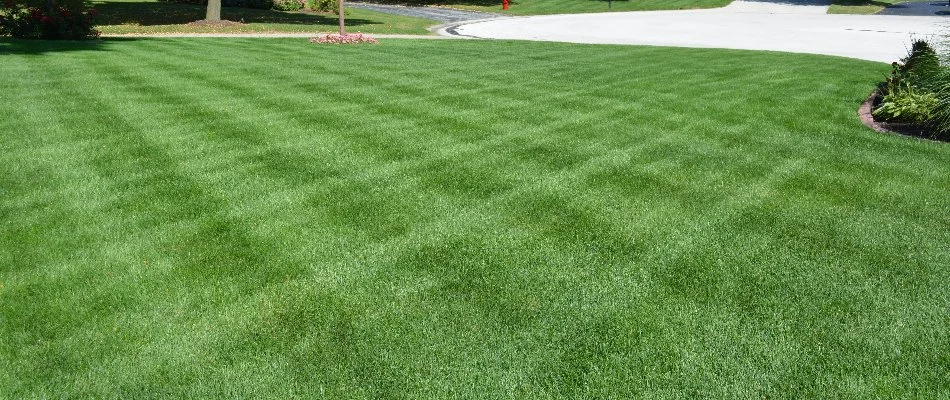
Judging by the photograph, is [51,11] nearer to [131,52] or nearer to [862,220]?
[131,52]

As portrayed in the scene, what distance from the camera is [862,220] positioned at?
6.55 m

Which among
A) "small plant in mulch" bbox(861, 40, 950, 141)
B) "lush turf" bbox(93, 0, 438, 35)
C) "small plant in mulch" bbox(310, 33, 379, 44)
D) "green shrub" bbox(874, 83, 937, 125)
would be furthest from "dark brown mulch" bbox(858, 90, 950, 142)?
"lush turf" bbox(93, 0, 438, 35)

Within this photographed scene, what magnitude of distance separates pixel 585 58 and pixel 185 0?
26.5 meters

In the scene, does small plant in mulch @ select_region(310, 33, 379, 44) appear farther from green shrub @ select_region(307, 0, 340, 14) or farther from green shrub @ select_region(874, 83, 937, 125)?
green shrub @ select_region(874, 83, 937, 125)

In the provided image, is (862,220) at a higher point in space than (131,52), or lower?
lower

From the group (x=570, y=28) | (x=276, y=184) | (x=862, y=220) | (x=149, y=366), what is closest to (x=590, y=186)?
(x=862, y=220)

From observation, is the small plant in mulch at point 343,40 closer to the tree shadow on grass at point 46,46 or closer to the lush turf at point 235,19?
the lush turf at point 235,19

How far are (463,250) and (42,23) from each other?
1816cm

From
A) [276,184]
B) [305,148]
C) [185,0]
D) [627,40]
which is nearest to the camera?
[276,184]

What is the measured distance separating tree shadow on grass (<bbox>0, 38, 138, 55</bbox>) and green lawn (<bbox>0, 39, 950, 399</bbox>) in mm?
5903

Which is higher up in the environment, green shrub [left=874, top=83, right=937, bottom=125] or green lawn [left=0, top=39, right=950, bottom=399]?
green shrub [left=874, top=83, right=937, bottom=125]

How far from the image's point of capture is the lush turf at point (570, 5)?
139ft

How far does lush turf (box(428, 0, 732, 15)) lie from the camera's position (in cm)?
4250

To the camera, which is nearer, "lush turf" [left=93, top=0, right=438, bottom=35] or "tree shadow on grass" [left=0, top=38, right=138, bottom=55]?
"tree shadow on grass" [left=0, top=38, right=138, bottom=55]
